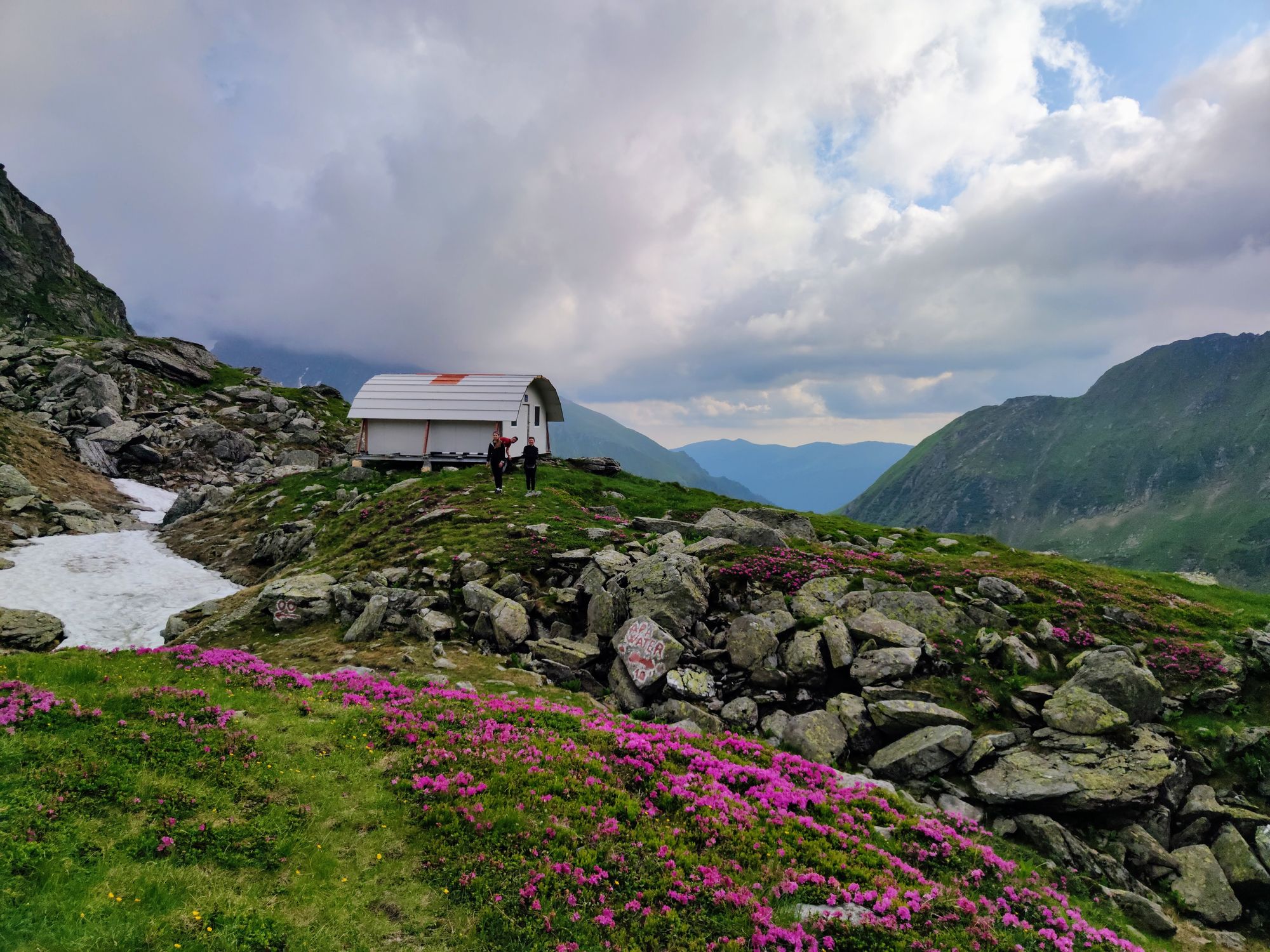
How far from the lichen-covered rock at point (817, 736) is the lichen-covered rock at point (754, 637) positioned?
274 cm

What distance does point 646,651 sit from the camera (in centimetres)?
1986

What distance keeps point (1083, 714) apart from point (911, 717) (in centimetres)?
491

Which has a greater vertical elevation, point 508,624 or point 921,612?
point 921,612

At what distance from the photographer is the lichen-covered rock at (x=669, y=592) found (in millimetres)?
21734

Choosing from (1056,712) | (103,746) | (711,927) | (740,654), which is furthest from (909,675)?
(103,746)

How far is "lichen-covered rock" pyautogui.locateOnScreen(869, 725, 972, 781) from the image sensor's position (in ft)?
50.9

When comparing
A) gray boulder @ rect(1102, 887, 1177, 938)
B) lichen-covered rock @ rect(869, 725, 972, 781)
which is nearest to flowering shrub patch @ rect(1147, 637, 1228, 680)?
lichen-covered rock @ rect(869, 725, 972, 781)

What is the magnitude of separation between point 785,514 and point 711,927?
34.9 m

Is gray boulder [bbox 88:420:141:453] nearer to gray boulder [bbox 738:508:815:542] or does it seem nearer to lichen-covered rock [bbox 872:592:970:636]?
gray boulder [bbox 738:508:815:542]

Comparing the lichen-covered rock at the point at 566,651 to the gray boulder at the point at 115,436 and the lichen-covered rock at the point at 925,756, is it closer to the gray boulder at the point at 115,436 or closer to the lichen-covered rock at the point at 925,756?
the lichen-covered rock at the point at 925,756

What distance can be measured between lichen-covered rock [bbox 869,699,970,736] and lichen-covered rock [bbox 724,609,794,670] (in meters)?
4.13

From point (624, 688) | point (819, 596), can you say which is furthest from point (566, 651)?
point (819, 596)

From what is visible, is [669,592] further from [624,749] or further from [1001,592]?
[1001,592]

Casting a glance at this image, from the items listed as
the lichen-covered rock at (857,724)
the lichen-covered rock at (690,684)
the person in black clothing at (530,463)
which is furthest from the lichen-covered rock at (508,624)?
the person in black clothing at (530,463)
